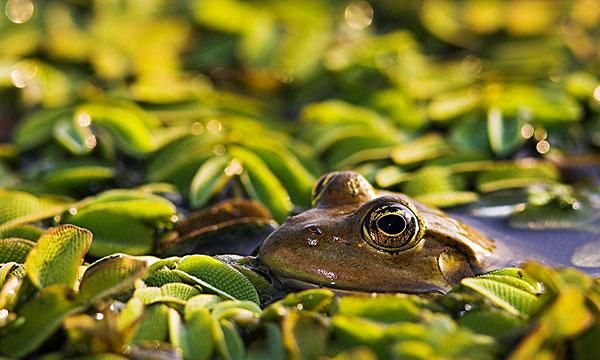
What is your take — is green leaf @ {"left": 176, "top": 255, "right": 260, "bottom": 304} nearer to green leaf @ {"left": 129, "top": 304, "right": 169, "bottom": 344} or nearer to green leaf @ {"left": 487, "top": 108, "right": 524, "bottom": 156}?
green leaf @ {"left": 129, "top": 304, "right": 169, "bottom": 344}

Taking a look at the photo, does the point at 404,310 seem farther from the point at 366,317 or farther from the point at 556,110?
the point at 556,110

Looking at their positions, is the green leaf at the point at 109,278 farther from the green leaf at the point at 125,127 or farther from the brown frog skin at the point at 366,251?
the green leaf at the point at 125,127

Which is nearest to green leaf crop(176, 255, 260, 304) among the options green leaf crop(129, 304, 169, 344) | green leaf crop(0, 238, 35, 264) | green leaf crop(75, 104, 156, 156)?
green leaf crop(129, 304, 169, 344)

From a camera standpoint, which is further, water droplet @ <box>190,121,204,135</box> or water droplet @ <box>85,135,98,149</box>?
water droplet @ <box>190,121,204,135</box>

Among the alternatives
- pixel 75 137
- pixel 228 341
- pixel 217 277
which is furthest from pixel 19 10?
pixel 228 341

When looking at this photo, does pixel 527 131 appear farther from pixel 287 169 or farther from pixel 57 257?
pixel 57 257

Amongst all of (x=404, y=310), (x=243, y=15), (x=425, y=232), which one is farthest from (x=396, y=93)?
(x=404, y=310)
